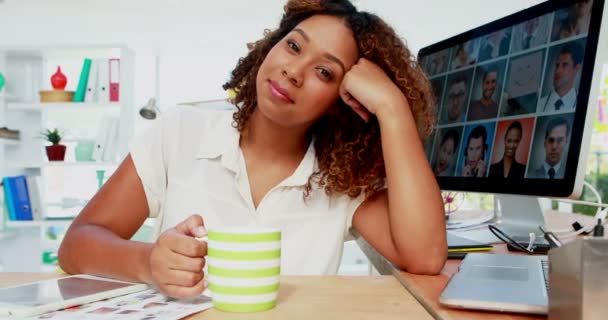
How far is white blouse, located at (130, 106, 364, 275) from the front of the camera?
1065 millimetres

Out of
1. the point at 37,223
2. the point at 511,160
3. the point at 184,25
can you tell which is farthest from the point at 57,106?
the point at 511,160

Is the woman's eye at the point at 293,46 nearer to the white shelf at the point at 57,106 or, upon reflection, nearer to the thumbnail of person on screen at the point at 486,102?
the thumbnail of person on screen at the point at 486,102

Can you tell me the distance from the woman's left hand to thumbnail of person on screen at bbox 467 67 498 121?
223 mm

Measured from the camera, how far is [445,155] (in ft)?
4.17

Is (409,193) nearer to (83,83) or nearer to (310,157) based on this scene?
(310,157)

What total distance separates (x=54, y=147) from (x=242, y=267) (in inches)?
140

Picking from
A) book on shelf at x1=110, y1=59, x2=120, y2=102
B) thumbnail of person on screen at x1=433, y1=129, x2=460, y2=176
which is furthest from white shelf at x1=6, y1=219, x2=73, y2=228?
thumbnail of person on screen at x1=433, y1=129, x2=460, y2=176

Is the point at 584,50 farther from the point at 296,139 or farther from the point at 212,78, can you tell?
the point at 212,78

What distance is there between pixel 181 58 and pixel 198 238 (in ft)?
16.1

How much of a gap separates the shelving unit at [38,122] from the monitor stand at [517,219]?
300cm

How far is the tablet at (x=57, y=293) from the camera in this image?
54 cm

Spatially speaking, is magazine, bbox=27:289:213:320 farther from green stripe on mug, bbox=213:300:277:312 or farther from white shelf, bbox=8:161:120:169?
white shelf, bbox=8:161:120:169

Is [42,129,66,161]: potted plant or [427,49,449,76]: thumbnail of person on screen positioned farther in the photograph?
[42,129,66,161]: potted plant

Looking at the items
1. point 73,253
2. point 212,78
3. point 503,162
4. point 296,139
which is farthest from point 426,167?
point 212,78
